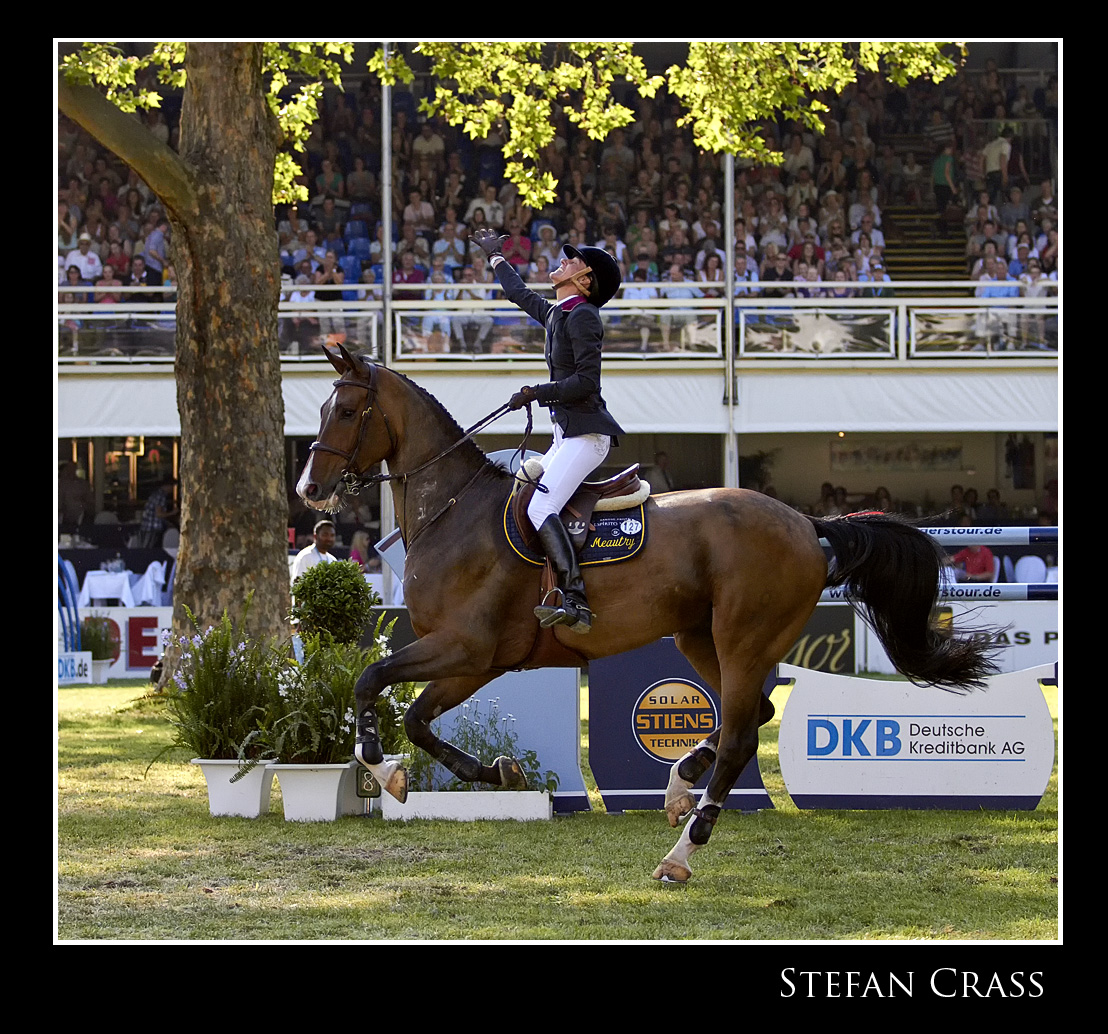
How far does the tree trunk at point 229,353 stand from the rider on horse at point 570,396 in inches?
266

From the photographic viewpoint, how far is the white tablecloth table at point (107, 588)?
19.4 m

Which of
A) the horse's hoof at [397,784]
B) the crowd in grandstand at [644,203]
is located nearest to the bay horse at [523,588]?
the horse's hoof at [397,784]

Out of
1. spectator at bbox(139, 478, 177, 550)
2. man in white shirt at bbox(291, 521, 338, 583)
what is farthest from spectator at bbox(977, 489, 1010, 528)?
spectator at bbox(139, 478, 177, 550)

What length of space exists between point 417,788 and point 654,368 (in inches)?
500

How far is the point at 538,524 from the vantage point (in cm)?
654

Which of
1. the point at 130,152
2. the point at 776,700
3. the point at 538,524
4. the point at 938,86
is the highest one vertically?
the point at 938,86

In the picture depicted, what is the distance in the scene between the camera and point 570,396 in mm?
6520

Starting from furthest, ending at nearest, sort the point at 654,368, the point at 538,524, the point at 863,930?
the point at 654,368 < the point at 538,524 < the point at 863,930

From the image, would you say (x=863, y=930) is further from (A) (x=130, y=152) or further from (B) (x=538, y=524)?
(A) (x=130, y=152)

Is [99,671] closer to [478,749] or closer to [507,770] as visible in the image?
[478,749]

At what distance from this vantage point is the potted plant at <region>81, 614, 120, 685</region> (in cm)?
1728

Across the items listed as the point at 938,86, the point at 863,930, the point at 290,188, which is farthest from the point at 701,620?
the point at 938,86

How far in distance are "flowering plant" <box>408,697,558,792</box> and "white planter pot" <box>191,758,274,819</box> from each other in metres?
0.94

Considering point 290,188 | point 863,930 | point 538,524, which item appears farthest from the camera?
point 290,188
